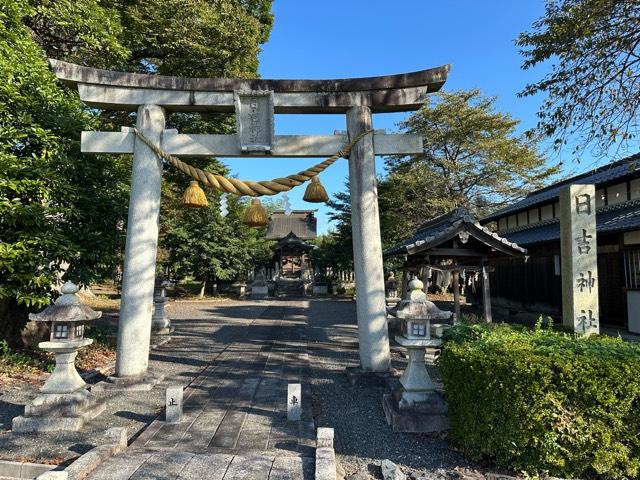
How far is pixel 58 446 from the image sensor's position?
14.5 ft

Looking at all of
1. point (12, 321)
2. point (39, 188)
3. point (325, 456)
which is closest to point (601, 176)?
point (325, 456)

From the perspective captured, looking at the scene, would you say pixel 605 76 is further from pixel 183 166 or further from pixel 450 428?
pixel 183 166

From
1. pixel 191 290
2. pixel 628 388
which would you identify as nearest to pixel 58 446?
pixel 628 388

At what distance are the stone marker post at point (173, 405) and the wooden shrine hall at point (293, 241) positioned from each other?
25.8 m

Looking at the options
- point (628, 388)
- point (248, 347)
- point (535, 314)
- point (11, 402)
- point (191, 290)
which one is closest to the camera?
point (628, 388)

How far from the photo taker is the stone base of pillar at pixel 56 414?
4762 mm

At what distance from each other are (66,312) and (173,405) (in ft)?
6.15

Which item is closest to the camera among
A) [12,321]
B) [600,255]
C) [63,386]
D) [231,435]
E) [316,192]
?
[231,435]

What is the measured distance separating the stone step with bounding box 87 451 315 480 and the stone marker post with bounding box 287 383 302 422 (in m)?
1.00

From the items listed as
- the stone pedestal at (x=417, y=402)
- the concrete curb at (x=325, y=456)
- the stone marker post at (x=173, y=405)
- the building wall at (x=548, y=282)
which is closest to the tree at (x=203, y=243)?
the building wall at (x=548, y=282)

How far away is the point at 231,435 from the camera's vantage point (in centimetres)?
466

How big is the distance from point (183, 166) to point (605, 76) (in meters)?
8.34

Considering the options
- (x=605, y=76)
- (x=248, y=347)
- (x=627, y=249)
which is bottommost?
(x=248, y=347)

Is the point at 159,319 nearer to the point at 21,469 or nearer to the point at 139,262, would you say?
the point at 139,262
